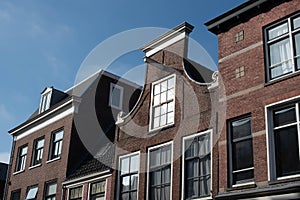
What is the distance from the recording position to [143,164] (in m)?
17.6

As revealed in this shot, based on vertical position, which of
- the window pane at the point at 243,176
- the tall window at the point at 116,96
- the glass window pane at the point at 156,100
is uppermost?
the tall window at the point at 116,96

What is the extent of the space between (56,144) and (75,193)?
4329 mm

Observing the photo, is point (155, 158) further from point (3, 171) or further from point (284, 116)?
point (3, 171)

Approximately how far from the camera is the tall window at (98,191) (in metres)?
19.5

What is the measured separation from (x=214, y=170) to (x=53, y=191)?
38.5ft

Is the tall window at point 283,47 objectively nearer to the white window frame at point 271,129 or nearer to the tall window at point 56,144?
the white window frame at point 271,129

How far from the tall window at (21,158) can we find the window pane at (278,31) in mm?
18623

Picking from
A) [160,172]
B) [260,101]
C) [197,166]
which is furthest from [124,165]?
[260,101]

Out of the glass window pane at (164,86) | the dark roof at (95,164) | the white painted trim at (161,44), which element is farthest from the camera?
the dark roof at (95,164)

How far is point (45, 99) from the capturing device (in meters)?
28.2

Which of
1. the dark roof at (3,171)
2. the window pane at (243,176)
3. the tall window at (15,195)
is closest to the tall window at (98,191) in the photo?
the window pane at (243,176)

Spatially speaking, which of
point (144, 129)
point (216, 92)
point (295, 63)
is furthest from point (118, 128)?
point (295, 63)

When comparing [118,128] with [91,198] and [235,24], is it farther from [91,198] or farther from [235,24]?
[235,24]

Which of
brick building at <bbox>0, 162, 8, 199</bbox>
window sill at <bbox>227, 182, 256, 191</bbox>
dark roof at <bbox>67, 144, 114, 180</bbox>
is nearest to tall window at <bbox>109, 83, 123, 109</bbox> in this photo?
dark roof at <bbox>67, 144, 114, 180</bbox>
